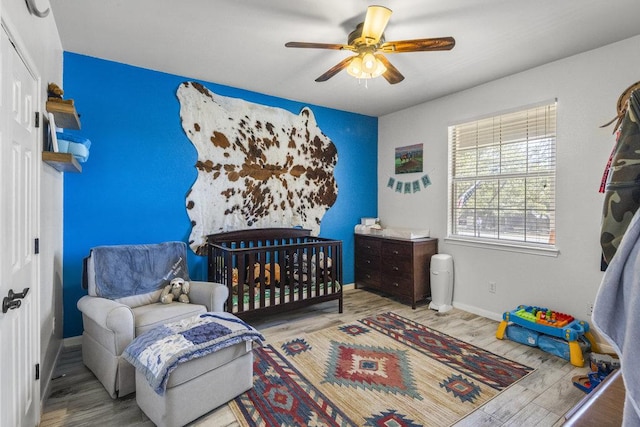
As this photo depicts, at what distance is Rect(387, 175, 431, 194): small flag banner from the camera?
161 inches

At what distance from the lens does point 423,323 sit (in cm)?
328

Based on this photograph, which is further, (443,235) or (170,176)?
(443,235)

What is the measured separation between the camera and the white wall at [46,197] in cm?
156

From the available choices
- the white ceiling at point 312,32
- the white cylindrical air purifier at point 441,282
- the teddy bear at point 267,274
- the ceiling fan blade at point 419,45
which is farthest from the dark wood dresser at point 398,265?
the ceiling fan blade at point 419,45

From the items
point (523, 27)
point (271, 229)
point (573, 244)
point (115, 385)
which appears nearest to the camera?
point (115, 385)

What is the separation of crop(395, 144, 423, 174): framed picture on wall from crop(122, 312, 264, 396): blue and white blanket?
3.04 m

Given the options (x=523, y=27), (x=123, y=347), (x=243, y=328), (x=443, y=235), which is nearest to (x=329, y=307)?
(x=443, y=235)

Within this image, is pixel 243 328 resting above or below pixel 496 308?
above

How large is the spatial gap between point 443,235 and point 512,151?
3.90 feet

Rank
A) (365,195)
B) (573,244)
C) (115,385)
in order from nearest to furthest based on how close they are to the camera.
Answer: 1. (115,385)
2. (573,244)
3. (365,195)

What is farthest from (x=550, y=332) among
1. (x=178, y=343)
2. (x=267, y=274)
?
(x=178, y=343)

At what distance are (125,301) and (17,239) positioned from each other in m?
1.24

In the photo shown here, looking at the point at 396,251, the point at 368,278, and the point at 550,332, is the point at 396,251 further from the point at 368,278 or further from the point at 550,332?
the point at 550,332

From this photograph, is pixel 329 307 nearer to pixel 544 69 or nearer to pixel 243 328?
pixel 243 328
